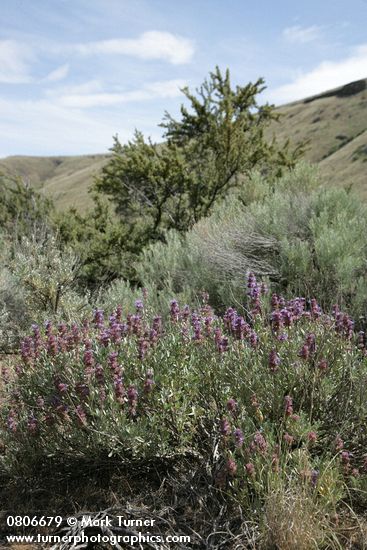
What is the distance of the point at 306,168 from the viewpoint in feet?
36.2

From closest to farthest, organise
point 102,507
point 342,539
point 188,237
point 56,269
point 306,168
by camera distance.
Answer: point 342,539, point 102,507, point 56,269, point 188,237, point 306,168

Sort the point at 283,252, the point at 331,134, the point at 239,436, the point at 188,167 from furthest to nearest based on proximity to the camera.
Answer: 1. the point at 331,134
2. the point at 188,167
3. the point at 283,252
4. the point at 239,436

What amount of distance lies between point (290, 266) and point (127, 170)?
8.44m

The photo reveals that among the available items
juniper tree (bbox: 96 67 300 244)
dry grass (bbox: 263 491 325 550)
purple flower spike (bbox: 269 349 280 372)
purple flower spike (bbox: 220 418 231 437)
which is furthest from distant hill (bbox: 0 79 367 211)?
dry grass (bbox: 263 491 325 550)

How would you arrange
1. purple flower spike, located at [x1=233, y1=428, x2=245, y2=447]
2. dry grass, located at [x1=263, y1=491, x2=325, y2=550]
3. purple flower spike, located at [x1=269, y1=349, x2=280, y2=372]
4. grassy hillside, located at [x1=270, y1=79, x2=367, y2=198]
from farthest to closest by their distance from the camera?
grassy hillside, located at [x1=270, y1=79, x2=367, y2=198]
purple flower spike, located at [x1=269, y1=349, x2=280, y2=372]
purple flower spike, located at [x1=233, y1=428, x2=245, y2=447]
dry grass, located at [x1=263, y1=491, x2=325, y2=550]

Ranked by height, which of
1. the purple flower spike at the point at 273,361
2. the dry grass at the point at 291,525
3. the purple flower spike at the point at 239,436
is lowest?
the dry grass at the point at 291,525

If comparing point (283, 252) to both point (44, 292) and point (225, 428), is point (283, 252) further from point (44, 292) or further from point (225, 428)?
point (225, 428)

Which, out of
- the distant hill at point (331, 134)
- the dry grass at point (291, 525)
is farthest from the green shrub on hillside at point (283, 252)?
the distant hill at point (331, 134)

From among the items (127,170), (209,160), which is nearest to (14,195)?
(127,170)

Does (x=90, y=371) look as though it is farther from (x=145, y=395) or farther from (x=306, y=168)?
(x=306, y=168)

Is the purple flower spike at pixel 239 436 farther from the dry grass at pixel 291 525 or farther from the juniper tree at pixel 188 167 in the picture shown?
the juniper tree at pixel 188 167

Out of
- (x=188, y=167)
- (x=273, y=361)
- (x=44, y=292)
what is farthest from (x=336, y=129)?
(x=273, y=361)

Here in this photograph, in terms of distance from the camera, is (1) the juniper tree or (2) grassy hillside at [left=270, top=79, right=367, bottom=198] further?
(2) grassy hillside at [left=270, top=79, right=367, bottom=198]

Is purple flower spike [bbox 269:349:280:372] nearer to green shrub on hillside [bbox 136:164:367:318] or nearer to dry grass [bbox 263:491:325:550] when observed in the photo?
dry grass [bbox 263:491:325:550]
